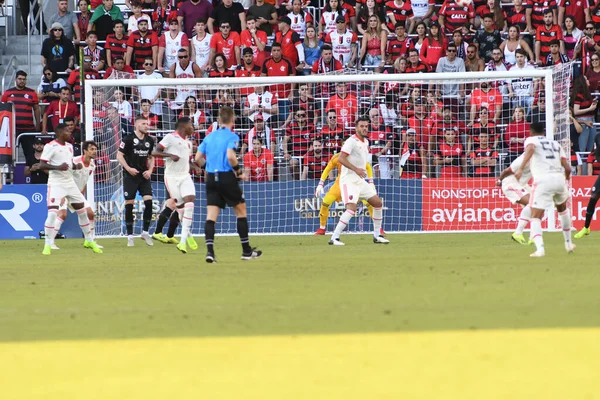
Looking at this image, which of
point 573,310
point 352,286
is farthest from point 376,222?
point 573,310

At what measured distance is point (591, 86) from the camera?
24.9 m

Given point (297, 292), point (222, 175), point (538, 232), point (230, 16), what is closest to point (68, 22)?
point (230, 16)

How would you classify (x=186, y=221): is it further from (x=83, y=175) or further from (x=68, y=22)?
(x=68, y=22)

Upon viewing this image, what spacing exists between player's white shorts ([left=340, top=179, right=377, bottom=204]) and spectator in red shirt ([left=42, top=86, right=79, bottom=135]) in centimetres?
806

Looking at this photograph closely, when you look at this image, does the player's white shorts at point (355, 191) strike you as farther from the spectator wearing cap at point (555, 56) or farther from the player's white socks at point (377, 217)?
the spectator wearing cap at point (555, 56)

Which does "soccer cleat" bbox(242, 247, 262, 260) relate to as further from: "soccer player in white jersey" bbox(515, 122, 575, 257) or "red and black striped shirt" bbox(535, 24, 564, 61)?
"red and black striped shirt" bbox(535, 24, 564, 61)

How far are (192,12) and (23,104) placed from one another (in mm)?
4726

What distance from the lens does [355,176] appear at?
19938mm

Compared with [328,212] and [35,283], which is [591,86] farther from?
[35,283]

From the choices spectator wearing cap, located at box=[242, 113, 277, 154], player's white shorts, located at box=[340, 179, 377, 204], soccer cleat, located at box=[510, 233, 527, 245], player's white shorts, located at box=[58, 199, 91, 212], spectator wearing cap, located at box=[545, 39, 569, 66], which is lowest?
soccer cleat, located at box=[510, 233, 527, 245]

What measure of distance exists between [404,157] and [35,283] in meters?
12.4

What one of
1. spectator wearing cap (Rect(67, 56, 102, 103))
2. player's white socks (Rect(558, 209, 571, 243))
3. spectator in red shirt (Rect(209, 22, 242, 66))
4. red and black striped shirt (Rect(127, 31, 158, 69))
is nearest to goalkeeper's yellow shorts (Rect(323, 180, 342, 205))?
spectator in red shirt (Rect(209, 22, 242, 66))

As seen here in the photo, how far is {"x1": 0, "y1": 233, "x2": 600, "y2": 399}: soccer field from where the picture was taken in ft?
20.7

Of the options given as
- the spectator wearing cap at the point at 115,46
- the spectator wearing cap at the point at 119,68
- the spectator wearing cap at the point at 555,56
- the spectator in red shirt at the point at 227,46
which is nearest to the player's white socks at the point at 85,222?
the spectator wearing cap at the point at 119,68
